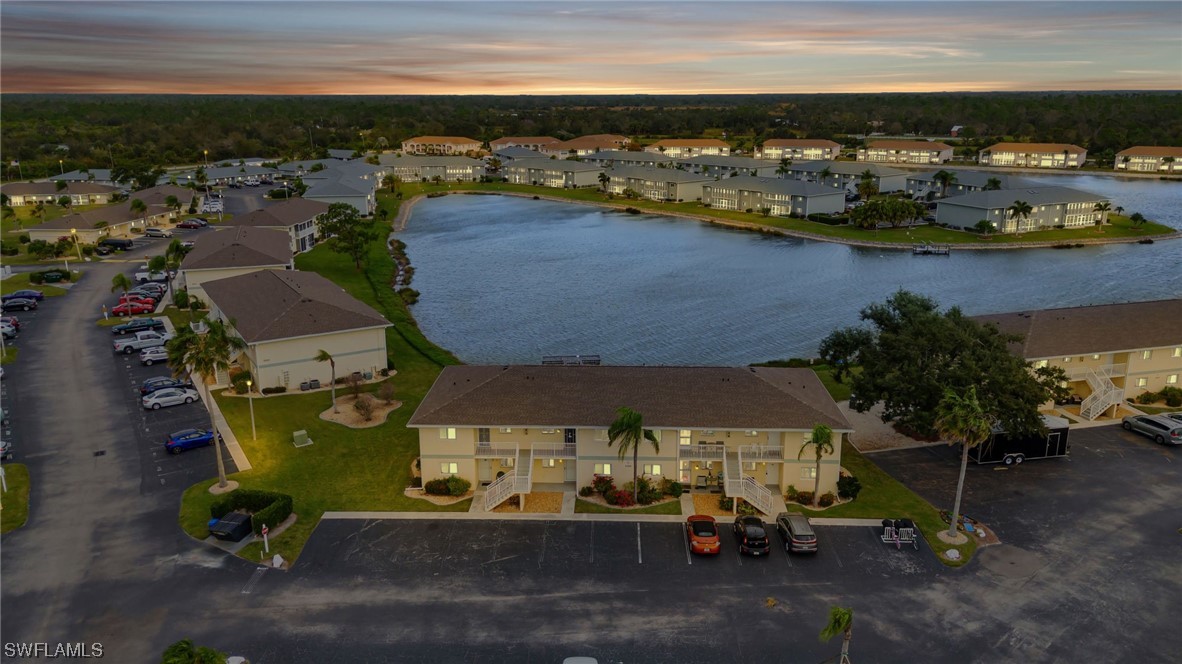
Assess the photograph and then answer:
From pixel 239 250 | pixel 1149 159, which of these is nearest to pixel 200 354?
pixel 239 250

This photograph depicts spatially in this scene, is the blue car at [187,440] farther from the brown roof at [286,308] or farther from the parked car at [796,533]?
the parked car at [796,533]

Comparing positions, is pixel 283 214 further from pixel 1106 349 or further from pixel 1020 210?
pixel 1020 210

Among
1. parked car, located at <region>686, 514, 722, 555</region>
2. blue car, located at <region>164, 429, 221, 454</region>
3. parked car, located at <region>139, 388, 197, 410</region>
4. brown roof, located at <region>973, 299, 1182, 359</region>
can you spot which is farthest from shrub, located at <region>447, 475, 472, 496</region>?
brown roof, located at <region>973, 299, 1182, 359</region>

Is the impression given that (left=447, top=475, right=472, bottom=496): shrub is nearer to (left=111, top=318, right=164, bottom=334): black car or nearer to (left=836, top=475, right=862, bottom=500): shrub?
(left=836, top=475, right=862, bottom=500): shrub

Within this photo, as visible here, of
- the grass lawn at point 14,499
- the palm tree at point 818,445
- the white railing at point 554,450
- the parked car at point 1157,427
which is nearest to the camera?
the grass lawn at point 14,499

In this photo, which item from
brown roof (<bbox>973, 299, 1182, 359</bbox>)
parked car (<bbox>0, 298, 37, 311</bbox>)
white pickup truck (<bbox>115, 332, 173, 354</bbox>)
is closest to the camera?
brown roof (<bbox>973, 299, 1182, 359</bbox>)

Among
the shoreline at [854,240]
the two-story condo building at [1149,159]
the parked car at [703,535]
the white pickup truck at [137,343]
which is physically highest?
the two-story condo building at [1149,159]

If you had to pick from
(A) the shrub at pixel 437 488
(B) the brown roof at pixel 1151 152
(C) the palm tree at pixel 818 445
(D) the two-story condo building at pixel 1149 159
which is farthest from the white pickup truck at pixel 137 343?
(B) the brown roof at pixel 1151 152

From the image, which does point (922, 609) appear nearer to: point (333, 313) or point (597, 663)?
point (597, 663)

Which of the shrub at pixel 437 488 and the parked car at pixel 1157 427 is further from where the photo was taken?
the parked car at pixel 1157 427
